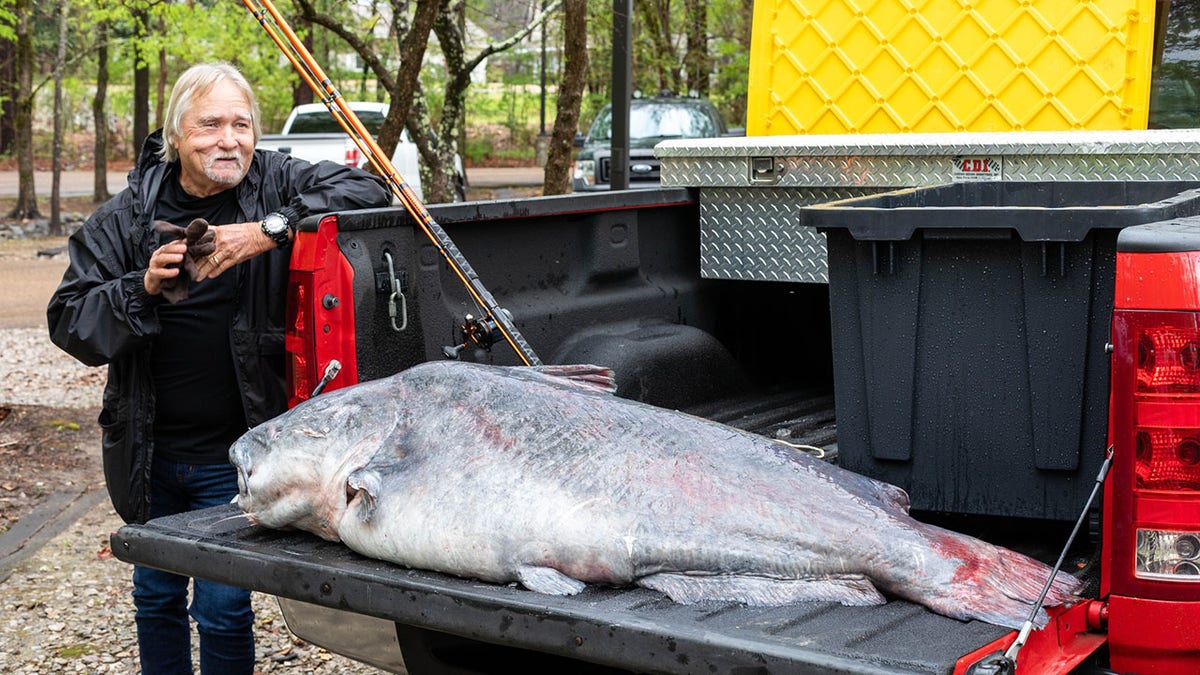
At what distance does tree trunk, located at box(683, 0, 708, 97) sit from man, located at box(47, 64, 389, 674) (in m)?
20.4

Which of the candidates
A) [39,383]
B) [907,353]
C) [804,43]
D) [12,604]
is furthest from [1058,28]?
[39,383]

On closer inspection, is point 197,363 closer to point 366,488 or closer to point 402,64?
point 366,488

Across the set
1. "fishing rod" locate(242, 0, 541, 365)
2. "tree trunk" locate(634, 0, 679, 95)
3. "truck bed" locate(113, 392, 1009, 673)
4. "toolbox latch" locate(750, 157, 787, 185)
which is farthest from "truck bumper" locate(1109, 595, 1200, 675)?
"tree trunk" locate(634, 0, 679, 95)

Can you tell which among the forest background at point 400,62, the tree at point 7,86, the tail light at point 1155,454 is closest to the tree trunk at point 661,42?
the forest background at point 400,62

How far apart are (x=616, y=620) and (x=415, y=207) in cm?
140

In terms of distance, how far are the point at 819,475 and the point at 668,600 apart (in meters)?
0.38

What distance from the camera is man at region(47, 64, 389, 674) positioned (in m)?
3.62

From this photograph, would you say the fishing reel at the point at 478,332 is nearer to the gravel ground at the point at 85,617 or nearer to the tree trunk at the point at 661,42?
the gravel ground at the point at 85,617

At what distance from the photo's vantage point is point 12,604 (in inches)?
216

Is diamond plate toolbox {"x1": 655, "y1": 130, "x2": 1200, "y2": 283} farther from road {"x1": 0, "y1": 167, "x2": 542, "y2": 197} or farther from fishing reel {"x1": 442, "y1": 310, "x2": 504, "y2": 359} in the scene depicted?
road {"x1": 0, "y1": 167, "x2": 542, "y2": 197}

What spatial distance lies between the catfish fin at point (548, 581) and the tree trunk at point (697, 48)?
21682 millimetres

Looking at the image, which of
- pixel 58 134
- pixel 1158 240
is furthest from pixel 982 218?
pixel 58 134

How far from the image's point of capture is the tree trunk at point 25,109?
17.6m

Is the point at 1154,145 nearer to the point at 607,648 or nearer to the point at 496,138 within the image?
the point at 607,648
